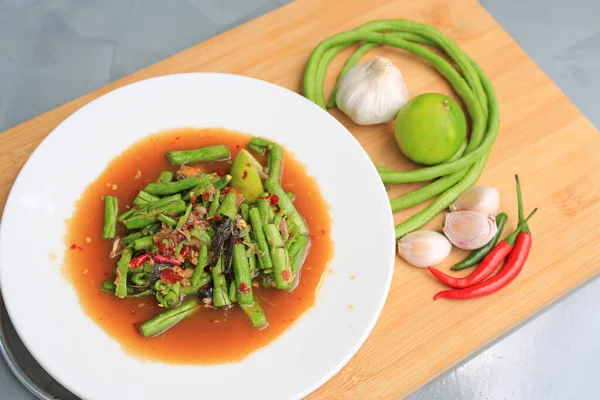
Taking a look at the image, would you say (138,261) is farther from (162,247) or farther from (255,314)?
(255,314)

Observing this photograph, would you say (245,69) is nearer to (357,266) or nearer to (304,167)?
(304,167)

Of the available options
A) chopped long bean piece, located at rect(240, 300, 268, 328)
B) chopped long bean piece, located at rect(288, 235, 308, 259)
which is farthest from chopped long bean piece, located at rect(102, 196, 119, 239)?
chopped long bean piece, located at rect(288, 235, 308, 259)

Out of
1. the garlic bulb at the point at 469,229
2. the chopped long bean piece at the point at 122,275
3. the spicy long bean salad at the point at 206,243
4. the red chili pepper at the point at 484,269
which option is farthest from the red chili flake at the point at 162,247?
the garlic bulb at the point at 469,229

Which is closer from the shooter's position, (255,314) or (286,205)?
(255,314)

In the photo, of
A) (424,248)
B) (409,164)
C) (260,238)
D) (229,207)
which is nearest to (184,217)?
(229,207)

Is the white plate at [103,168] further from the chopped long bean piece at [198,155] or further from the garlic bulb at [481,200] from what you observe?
the garlic bulb at [481,200]

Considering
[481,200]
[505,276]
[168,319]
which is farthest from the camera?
[481,200]

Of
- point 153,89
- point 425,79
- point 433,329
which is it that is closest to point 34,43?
point 153,89

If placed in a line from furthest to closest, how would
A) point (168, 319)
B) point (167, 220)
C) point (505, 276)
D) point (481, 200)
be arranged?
point (481, 200), point (505, 276), point (167, 220), point (168, 319)
